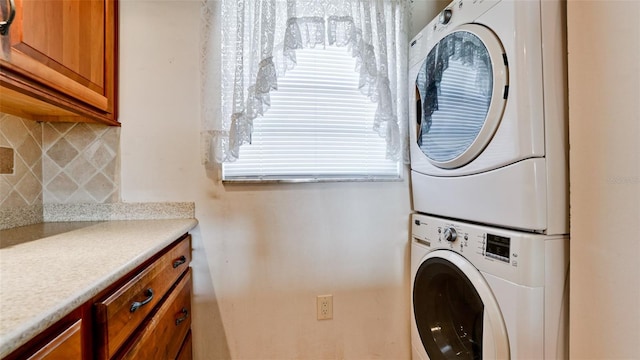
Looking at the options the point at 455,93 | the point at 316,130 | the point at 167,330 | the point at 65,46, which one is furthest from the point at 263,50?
the point at 167,330

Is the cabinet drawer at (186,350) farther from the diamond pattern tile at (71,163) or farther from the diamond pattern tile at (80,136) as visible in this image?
the diamond pattern tile at (80,136)

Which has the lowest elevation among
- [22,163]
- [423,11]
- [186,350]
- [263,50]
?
[186,350]

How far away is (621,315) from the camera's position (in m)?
0.75

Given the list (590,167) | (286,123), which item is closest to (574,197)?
(590,167)

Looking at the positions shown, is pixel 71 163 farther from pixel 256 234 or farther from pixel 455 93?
pixel 455 93

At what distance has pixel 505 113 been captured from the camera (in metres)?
0.92

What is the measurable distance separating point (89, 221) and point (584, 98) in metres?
1.93

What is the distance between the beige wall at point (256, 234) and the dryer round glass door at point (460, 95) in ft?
1.26

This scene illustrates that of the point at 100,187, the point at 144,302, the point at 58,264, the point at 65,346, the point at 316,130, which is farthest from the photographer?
the point at 316,130

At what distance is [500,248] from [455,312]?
1.47 feet

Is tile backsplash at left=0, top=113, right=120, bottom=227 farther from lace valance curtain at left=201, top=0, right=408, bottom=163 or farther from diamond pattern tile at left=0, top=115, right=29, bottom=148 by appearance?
lace valance curtain at left=201, top=0, right=408, bottom=163

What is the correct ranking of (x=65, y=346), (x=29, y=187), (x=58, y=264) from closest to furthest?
(x=65, y=346), (x=58, y=264), (x=29, y=187)

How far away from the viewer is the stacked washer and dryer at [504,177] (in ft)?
2.83

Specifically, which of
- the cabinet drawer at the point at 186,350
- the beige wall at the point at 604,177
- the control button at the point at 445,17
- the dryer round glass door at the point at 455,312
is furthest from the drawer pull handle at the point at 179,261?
the control button at the point at 445,17
